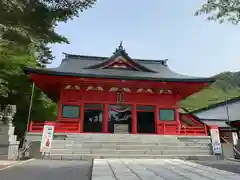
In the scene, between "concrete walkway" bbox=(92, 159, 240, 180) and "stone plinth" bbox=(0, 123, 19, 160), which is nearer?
"concrete walkway" bbox=(92, 159, 240, 180)

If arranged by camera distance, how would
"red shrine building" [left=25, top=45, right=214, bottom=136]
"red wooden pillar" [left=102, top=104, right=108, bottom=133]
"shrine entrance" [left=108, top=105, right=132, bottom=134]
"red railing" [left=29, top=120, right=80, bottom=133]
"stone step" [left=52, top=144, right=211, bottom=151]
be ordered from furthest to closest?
"shrine entrance" [left=108, top=105, right=132, bottom=134] → "red wooden pillar" [left=102, top=104, right=108, bottom=133] → "red shrine building" [left=25, top=45, right=214, bottom=136] → "red railing" [left=29, top=120, right=80, bottom=133] → "stone step" [left=52, top=144, right=211, bottom=151]

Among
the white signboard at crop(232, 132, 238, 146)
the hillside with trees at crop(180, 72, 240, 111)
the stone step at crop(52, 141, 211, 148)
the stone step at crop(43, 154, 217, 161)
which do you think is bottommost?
the stone step at crop(43, 154, 217, 161)

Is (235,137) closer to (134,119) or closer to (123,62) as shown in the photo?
(134,119)

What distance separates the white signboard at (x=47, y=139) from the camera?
35.6 feet

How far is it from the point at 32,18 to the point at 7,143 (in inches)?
277

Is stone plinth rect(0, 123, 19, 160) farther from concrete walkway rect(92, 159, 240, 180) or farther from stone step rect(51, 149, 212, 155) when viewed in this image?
concrete walkway rect(92, 159, 240, 180)

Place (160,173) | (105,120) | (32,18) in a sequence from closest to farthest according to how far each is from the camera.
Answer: (32,18)
(160,173)
(105,120)

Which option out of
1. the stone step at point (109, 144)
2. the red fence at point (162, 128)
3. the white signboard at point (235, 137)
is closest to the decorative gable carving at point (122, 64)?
the red fence at point (162, 128)

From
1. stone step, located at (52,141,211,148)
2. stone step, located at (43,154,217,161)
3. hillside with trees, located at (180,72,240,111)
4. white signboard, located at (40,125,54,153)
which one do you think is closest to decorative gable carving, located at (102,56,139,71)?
stone step, located at (52,141,211,148)

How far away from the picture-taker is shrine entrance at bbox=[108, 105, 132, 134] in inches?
619

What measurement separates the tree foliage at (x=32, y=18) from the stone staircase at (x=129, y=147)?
257 inches

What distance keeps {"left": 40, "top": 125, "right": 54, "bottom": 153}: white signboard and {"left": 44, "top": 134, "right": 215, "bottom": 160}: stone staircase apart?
0.88 ft

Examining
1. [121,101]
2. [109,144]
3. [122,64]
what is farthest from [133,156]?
[122,64]

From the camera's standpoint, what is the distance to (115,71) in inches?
666
